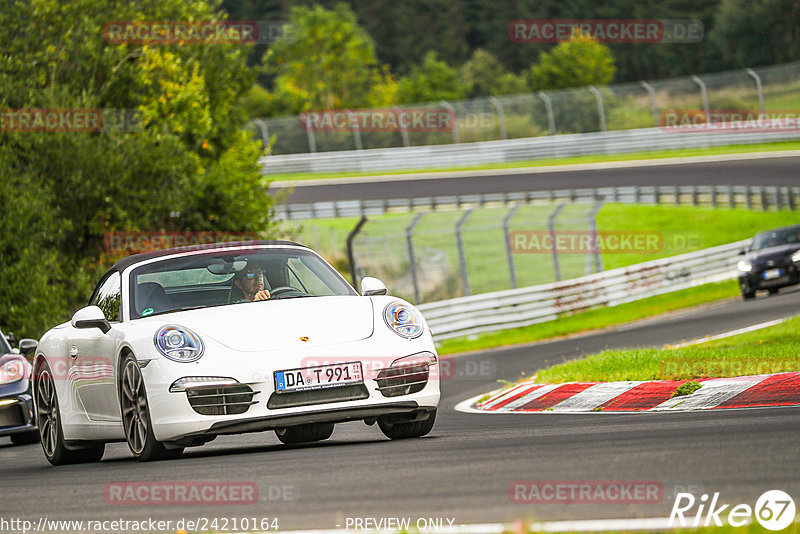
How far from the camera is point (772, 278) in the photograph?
2330cm

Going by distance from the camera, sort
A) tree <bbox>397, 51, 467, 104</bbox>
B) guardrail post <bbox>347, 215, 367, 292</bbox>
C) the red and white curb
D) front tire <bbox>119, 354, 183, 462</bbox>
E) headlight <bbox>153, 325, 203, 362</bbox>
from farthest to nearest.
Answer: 1. tree <bbox>397, 51, 467, 104</bbox>
2. guardrail post <bbox>347, 215, 367, 292</bbox>
3. the red and white curb
4. front tire <bbox>119, 354, 183, 462</bbox>
5. headlight <bbox>153, 325, 203, 362</bbox>

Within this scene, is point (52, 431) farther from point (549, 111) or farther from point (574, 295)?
point (549, 111)

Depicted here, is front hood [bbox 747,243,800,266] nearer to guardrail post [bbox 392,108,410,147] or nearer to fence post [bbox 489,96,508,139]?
fence post [bbox 489,96,508,139]

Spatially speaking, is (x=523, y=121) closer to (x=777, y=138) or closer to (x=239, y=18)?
(x=777, y=138)

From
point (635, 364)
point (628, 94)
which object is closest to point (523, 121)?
point (628, 94)

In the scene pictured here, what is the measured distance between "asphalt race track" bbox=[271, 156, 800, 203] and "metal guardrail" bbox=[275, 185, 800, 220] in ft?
2.82

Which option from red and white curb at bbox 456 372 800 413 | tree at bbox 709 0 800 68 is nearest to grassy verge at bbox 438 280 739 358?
red and white curb at bbox 456 372 800 413

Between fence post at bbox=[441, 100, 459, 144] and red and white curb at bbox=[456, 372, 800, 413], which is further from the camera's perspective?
fence post at bbox=[441, 100, 459, 144]

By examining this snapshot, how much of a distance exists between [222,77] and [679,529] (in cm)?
2549

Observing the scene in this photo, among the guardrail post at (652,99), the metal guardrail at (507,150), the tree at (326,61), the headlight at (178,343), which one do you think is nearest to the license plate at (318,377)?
the headlight at (178,343)

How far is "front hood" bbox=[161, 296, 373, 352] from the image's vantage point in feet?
25.3

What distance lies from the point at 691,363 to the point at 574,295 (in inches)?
610

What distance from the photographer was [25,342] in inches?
475

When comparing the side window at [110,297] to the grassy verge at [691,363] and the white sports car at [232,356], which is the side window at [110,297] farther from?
the grassy verge at [691,363]
